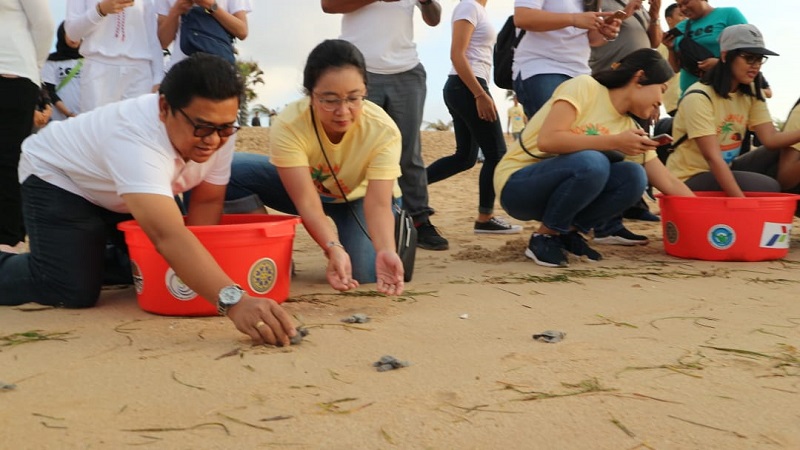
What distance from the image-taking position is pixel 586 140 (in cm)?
359

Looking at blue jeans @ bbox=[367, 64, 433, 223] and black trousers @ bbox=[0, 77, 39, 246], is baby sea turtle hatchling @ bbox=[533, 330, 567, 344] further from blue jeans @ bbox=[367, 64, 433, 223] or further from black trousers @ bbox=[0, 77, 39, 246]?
black trousers @ bbox=[0, 77, 39, 246]

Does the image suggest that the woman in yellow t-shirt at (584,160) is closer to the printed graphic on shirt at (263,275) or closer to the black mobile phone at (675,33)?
the printed graphic on shirt at (263,275)

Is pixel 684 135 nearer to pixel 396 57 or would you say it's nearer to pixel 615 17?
pixel 615 17

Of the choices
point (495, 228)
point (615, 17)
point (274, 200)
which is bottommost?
point (495, 228)

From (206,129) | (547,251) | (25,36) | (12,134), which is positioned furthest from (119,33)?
(547,251)

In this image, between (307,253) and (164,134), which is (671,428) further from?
(307,253)

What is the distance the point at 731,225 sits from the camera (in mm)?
3754

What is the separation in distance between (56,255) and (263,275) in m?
0.82

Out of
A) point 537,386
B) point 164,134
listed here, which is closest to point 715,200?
point 537,386

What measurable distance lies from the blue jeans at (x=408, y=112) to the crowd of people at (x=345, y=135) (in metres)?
0.01

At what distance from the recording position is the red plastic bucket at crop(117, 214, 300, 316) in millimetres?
2592

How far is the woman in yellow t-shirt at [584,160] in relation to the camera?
11.8 feet

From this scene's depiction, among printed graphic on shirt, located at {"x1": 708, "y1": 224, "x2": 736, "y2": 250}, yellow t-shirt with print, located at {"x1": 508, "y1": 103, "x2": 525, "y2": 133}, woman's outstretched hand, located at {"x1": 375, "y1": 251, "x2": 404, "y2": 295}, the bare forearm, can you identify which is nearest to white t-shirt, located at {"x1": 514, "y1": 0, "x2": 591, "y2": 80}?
Result: printed graphic on shirt, located at {"x1": 708, "y1": 224, "x2": 736, "y2": 250}

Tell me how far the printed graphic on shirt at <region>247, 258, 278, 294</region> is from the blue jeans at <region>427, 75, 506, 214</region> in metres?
2.29
